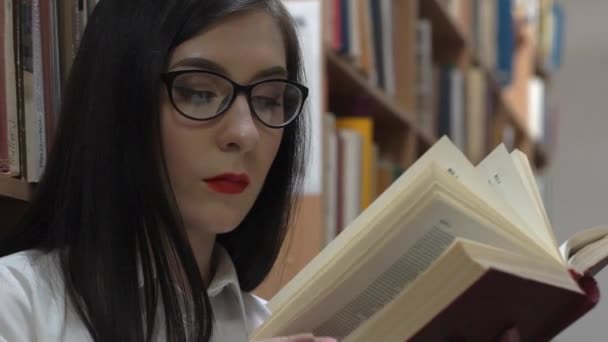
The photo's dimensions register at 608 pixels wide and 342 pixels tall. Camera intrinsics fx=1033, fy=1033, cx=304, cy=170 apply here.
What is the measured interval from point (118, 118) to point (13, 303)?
0.71ft

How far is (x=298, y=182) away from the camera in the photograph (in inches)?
52.7

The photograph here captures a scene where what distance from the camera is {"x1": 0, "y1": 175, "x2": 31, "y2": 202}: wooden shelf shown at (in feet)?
3.69

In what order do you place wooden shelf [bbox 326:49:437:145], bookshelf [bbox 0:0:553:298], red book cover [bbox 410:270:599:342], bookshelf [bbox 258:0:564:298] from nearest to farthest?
red book cover [bbox 410:270:599:342]
bookshelf [bbox 0:0:553:298]
bookshelf [bbox 258:0:564:298]
wooden shelf [bbox 326:49:437:145]

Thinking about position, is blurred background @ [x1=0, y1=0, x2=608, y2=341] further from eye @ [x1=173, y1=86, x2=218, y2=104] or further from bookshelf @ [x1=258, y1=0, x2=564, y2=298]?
eye @ [x1=173, y1=86, x2=218, y2=104]

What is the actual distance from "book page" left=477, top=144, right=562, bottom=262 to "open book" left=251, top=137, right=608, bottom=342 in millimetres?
28

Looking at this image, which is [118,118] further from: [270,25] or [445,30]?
[445,30]

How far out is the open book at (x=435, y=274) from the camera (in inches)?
36.9

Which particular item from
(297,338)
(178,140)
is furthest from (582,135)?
(297,338)

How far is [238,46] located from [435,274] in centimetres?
35

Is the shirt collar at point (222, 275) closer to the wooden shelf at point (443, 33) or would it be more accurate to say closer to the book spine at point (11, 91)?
the book spine at point (11, 91)

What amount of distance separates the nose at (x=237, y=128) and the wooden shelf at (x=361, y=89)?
3.07 ft

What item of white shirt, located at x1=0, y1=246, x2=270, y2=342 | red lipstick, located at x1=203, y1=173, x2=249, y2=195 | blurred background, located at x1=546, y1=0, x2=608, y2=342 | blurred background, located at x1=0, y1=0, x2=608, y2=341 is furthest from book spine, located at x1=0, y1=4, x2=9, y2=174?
blurred background, located at x1=546, y1=0, x2=608, y2=342

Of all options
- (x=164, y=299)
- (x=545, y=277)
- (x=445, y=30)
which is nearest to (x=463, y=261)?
(x=545, y=277)

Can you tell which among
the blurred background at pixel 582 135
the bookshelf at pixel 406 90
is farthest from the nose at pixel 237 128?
the blurred background at pixel 582 135
